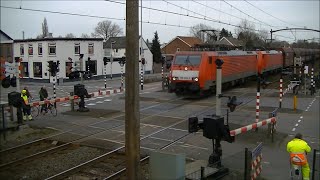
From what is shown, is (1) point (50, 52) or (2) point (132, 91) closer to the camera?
(2) point (132, 91)

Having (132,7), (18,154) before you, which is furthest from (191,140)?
(132,7)

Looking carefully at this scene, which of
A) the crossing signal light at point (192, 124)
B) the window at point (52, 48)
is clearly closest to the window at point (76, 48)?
the window at point (52, 48)

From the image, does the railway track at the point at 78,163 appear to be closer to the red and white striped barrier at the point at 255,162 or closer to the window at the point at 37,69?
the red and white striped barrier at the point at 255,162

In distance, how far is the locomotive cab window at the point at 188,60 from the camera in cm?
2322

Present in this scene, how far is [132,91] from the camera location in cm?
740

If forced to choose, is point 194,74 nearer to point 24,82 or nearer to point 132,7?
point 132,7

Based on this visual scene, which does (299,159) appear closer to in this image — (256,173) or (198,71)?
(256,173)

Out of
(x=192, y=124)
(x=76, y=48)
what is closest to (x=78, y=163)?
(x=192, y=124)

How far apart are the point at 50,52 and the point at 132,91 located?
40667 millimetres

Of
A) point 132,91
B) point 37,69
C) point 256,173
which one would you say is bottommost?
point 256,173

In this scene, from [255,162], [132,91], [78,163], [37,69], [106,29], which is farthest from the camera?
[106,29]

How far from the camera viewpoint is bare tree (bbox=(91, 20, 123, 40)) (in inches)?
3893

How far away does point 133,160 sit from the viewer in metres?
7.36

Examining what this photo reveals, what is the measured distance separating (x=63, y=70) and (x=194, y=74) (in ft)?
87.1
